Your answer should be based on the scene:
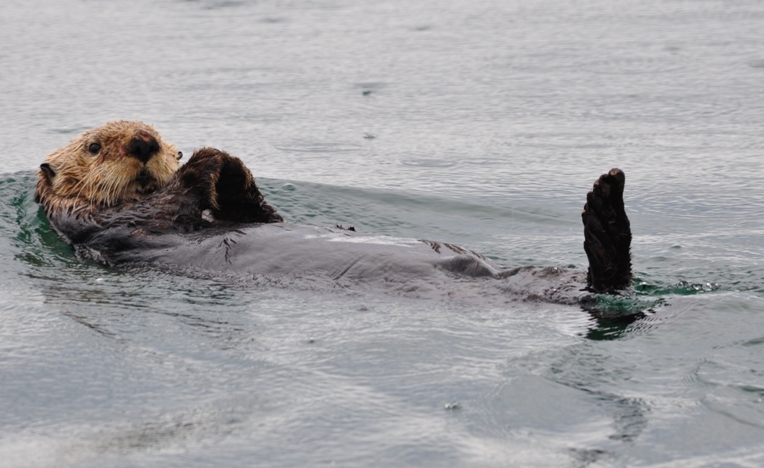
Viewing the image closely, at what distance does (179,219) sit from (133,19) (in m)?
9.03

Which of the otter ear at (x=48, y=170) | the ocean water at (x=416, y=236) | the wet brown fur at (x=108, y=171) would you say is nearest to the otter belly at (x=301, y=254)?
the ocean water at (x=416, y=236)

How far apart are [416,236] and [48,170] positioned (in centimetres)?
214

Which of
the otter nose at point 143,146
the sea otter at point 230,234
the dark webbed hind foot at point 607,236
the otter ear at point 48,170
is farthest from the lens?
the otter ear at point 48,170

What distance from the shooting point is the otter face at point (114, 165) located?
17.2 ft

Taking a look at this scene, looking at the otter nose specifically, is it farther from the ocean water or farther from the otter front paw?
the ocean water

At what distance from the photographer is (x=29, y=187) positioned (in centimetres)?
632

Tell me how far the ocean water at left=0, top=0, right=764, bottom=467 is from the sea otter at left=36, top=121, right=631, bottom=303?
13 cm

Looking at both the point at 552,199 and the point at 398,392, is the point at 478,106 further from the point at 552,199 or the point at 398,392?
the point at 398,392

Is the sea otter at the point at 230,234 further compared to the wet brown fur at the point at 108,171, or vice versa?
→ the wet brown fur at the point at 108,171

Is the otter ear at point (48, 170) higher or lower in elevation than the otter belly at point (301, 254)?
higher

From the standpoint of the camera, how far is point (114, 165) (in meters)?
5.25

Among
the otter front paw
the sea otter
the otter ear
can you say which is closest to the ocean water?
the sea otter

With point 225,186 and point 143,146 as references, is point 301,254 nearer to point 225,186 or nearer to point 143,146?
point 225,186

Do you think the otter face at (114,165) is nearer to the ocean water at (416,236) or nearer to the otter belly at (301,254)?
the ocean water at (416,236)
